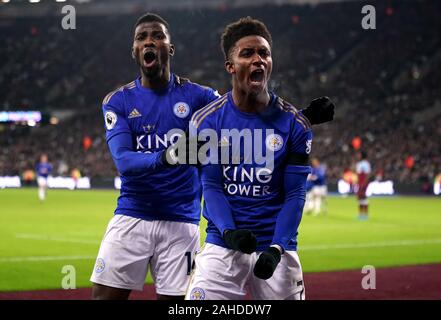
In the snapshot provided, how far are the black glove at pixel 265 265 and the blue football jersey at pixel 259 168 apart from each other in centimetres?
31

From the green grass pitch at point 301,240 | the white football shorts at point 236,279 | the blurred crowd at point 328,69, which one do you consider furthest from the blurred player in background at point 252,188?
the blurred crowd at point 328,69

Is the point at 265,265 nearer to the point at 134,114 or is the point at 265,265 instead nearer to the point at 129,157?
the point at 129,157

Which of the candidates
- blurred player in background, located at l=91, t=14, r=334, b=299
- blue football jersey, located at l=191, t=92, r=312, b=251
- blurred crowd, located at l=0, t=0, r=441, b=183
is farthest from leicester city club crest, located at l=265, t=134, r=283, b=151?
blurred crowd, located at l=0, t=0, r=441, b=183

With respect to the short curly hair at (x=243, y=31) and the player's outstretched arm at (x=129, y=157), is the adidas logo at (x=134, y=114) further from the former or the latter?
the short curly hair at (x=243, y=31)

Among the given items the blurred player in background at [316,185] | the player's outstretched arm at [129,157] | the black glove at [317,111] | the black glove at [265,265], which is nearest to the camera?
the black glove at [265,265]

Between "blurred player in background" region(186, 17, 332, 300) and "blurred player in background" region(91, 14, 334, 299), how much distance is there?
4.02 feet

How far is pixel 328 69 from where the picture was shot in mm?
40438

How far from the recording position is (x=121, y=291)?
19.1ft

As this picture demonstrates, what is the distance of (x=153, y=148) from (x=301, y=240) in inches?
432

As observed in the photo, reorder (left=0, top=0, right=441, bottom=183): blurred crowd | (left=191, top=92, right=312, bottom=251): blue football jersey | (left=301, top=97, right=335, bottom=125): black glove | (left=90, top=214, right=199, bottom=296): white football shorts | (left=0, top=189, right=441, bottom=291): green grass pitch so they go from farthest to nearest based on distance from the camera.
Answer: (left=0, top=0, right=441, bottom=183): blurred crowd < (left=0, top=189, right=441, bottom=291): green grass pitch < (left=90, top=214, right=199, bottom=296): white football shorts < (left=301, top=97, right=335, bottom=125): black glove < (left=191, top=92, right=312, bottom=251): blue football jersey

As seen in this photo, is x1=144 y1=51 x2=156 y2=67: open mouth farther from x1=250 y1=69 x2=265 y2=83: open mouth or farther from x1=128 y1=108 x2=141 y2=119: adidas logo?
x1=250 y1=69 x2=265 y2=83: open mouth

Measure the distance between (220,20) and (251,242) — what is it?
32.5 m

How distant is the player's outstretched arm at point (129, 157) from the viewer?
5227 mm

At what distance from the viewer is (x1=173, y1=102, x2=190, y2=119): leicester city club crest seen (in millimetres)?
5996
